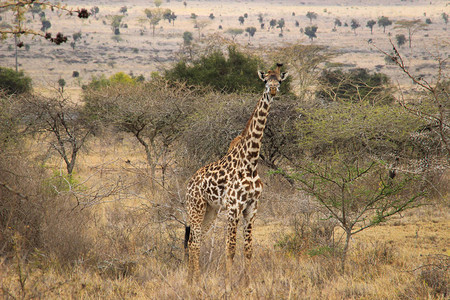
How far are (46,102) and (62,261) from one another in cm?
741

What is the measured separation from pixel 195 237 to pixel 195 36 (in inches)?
3120

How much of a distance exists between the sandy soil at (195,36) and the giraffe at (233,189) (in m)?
16.3

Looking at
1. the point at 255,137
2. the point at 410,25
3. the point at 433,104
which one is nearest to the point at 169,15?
the point at 410,25

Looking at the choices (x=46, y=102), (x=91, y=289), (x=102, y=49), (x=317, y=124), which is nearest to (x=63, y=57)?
(x=102, y=49)

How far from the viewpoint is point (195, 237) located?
6301 mm

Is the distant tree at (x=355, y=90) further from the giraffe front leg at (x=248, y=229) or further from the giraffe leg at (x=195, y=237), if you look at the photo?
the giraffe leg at (x=195, y=237)

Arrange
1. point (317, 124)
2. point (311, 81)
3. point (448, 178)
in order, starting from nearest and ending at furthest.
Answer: point (317, 124)
point (448, 178)
point (311, 81)

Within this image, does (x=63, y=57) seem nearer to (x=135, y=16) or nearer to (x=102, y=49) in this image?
(x=102, y=49)

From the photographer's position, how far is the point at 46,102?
12.8m

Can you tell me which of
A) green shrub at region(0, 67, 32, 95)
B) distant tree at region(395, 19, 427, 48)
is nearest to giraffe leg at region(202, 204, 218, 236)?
distant tree at region(395, 19, 427, 48)

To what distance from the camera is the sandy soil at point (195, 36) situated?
56.6m

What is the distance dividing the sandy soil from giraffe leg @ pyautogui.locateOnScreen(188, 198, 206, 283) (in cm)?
1636

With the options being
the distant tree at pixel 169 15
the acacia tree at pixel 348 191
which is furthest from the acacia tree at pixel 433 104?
the distant tree at pixel 169 15

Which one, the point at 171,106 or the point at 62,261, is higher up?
the point at 171,106
